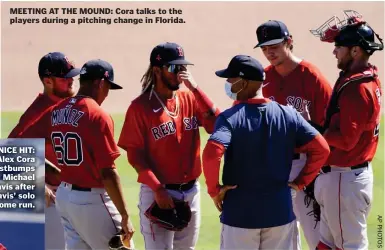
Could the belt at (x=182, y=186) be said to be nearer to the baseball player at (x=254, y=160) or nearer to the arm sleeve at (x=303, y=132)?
the baseball player at (x=254, y=160)

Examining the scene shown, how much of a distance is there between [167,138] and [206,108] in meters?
0.35

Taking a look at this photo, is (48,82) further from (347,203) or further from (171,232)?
(347,203)

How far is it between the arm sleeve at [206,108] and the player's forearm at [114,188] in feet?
2.79

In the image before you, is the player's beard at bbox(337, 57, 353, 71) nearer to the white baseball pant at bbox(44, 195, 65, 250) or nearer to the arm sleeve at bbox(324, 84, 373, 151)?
the arm sleeve at bbox(324, 84, 373, 151)

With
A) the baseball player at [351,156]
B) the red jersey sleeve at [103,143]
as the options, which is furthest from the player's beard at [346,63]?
the red jersey sleeve at [103,143]

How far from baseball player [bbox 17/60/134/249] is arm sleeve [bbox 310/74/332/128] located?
5.32 feet

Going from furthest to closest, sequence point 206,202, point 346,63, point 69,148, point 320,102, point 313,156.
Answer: point 206,202 < point 320,102 < point 346,63 < point 69,148 < point 313,156

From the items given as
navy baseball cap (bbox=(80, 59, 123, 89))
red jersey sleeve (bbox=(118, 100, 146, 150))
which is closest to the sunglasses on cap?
red jersey sleeve (bbox=(118, 100, 146, 150))

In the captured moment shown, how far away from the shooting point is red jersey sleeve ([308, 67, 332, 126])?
20.2 feet

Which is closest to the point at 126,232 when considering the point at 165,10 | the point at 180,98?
the point at 180,98

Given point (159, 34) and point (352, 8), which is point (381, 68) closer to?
point (352, 8)

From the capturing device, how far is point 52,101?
611cm

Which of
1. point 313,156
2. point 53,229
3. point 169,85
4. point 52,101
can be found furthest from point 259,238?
point 52,101

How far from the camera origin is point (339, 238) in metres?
5.79
